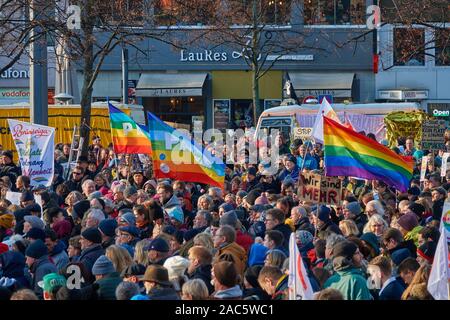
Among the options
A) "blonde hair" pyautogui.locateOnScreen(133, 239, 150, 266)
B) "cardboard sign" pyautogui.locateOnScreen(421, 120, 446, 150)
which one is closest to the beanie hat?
"blonde hair" pyautogui.locateOnScreen(133, 239, 150, 266)

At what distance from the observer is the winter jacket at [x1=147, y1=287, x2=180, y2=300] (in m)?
8.09

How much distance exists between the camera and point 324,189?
1377cm

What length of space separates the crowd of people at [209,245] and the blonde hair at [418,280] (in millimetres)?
13

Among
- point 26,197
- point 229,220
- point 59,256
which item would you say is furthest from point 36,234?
point 26,197

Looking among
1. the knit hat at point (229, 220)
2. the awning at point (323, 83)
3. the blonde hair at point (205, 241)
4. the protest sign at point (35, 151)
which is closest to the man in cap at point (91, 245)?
the blonde hair at point (205, 241)

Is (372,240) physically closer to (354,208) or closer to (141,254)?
(141,254)

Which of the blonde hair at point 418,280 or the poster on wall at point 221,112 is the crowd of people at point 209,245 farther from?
the poster on wall at point 221,112

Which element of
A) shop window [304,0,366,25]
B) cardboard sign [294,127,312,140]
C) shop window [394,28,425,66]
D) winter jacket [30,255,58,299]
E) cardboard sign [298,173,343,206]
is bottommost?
winter jacket [30,255,58,299]

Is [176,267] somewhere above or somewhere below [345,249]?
below

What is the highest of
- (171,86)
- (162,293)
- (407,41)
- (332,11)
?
(332,11)

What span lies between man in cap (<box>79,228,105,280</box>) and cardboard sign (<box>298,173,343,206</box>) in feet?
11.6

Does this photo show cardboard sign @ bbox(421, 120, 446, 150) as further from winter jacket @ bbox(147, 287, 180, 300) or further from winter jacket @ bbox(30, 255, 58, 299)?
winter jacket @ bbox(147, 287, 180, 300)

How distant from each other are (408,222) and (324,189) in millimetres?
1934

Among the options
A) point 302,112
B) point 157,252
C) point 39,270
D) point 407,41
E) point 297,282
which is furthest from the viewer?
point 407,41
